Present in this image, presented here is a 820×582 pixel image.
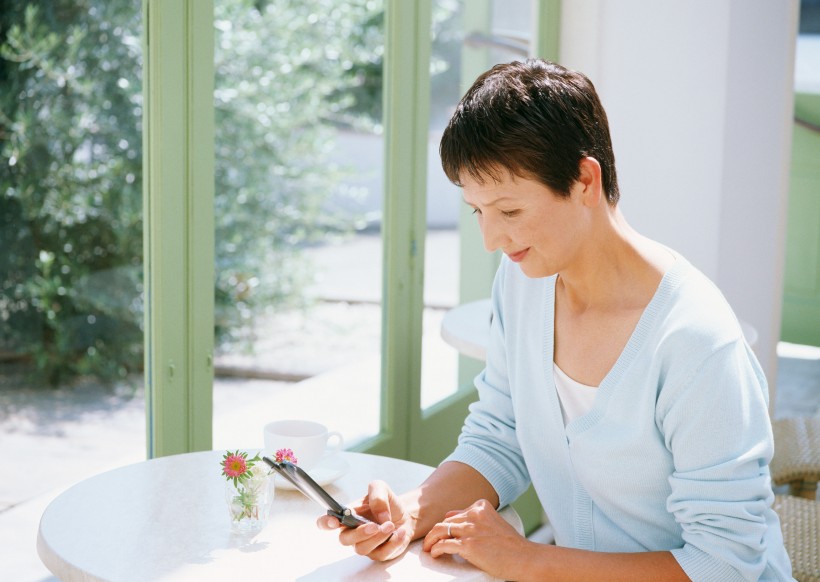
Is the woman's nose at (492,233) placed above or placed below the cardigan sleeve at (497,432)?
above

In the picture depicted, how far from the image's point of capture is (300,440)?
4.93 ft

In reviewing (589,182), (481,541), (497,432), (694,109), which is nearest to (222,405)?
(497,432)

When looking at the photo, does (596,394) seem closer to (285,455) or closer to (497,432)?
(497,432)

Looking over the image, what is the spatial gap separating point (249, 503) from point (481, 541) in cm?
29

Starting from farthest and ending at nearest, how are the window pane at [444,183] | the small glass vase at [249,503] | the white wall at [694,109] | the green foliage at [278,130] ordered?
the white wall at [694,109] < the window pane at [444,183] < the green foliage at [278,130] < the small glass vase at [249,503]

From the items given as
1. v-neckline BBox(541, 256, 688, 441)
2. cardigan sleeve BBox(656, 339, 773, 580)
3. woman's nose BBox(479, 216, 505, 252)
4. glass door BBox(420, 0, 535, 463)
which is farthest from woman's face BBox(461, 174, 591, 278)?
glass door BBox(420, 0, 535, 463)

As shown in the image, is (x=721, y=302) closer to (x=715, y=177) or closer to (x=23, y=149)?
(x=23, y=149)

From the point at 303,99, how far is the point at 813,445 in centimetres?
150

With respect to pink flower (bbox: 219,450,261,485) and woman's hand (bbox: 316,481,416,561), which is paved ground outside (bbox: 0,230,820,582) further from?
woman's hand (bbox: 316,481,416,561)

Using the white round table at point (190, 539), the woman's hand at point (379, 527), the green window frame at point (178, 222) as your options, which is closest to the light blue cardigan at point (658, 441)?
the white round table at point (190, 539)

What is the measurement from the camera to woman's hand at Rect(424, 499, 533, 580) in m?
1.25

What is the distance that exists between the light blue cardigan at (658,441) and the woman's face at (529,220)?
0.44ft

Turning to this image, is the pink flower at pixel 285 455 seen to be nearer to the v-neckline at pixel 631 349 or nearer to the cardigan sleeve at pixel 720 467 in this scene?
the v-neckline at pixel 631 349

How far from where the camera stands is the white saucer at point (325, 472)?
148cm
